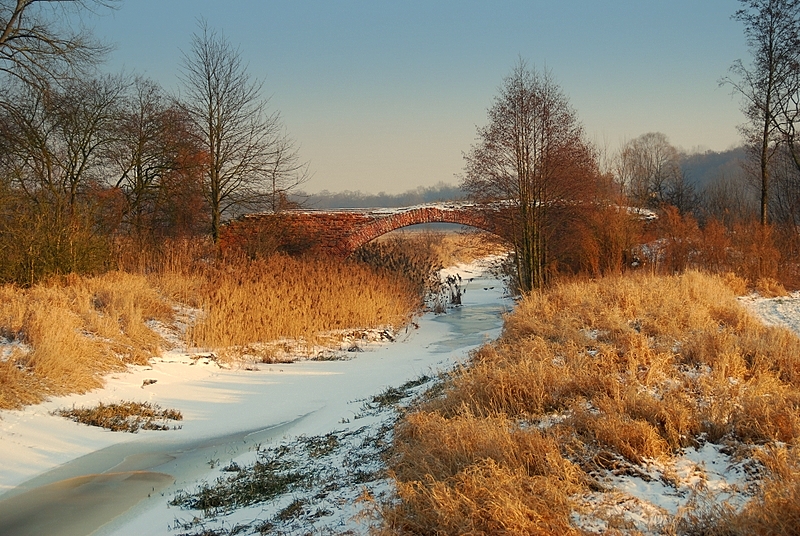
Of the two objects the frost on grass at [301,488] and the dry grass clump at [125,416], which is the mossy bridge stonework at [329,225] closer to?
the dry grass clump at [125,416]

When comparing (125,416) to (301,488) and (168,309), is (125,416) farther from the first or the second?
(168,309)

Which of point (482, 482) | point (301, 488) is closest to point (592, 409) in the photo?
point (482, 482)

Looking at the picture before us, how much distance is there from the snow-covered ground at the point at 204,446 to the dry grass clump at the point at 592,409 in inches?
22.3

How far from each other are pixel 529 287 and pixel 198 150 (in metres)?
11.2

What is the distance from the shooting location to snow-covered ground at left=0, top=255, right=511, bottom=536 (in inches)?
200

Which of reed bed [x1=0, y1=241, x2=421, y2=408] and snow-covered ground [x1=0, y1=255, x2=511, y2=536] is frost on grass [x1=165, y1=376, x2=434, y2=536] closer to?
snow-covered ground [x1=0, y1=255, x2=511, y2=536]

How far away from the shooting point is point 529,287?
18812mm

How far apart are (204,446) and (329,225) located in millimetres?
17059

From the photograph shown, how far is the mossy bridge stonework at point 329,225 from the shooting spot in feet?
74.0

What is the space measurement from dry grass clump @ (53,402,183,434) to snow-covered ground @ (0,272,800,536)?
0.47 feet

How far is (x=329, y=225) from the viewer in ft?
79.3

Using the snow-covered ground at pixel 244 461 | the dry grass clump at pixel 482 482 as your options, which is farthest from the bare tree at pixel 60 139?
the dry grass clump at pixel 482 482

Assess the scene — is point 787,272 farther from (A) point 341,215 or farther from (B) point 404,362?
(A) point 341,215

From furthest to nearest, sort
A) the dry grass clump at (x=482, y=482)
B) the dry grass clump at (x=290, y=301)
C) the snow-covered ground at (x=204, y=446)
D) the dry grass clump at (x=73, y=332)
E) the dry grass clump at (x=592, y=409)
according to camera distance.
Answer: the dry grass clump at (x=290, y=301)
the dry grass clump at (x=73, y=332)
the snow-covered ground at (x=204, y=446)
the dry grass clump at (x=592, y=409)
the dry grass clump at (x=482, y=482)
